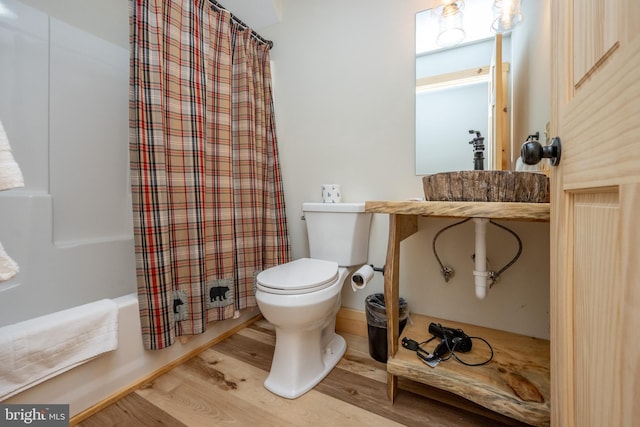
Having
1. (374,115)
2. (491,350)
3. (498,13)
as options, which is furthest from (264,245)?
(498,13)

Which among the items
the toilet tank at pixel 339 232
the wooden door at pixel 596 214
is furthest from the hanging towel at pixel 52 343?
the wooden door at pixel 596 214

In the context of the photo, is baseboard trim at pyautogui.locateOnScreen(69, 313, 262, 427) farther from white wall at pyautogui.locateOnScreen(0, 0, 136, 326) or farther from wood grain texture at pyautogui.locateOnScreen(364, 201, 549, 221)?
wood grain texture at pyautogui.locateOnScreen(364, 201, 549, 221)

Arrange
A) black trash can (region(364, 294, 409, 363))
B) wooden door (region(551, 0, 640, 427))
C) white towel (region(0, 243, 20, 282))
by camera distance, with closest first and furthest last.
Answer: wooden door (region(551, 0, 640, 427)) < white towel (region(0, 243, 20, 282)) < black trash can (region(364, 294, 409, 363))

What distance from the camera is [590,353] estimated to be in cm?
42

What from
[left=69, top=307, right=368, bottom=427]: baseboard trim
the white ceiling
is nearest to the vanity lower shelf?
[left=69, top=307, right=368, bottom=427]: baseboard trim

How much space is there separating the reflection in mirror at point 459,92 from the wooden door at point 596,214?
83 centimetres

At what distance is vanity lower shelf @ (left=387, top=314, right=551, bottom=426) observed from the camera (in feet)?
2.78

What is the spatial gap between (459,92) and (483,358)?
124 centimetres

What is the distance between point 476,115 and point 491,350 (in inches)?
42.7

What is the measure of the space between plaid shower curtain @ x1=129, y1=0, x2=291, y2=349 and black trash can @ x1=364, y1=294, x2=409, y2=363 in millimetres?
673

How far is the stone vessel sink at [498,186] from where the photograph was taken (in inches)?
35.4

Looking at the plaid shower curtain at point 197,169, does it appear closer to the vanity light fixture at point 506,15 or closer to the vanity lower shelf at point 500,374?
the vanity lower shelf at point 500,374

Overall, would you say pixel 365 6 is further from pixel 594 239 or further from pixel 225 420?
pixel 225 420

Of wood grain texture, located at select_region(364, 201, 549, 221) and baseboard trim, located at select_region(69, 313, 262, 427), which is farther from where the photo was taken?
baseboard trim, located at select_region(69, 313, 262, 427)
